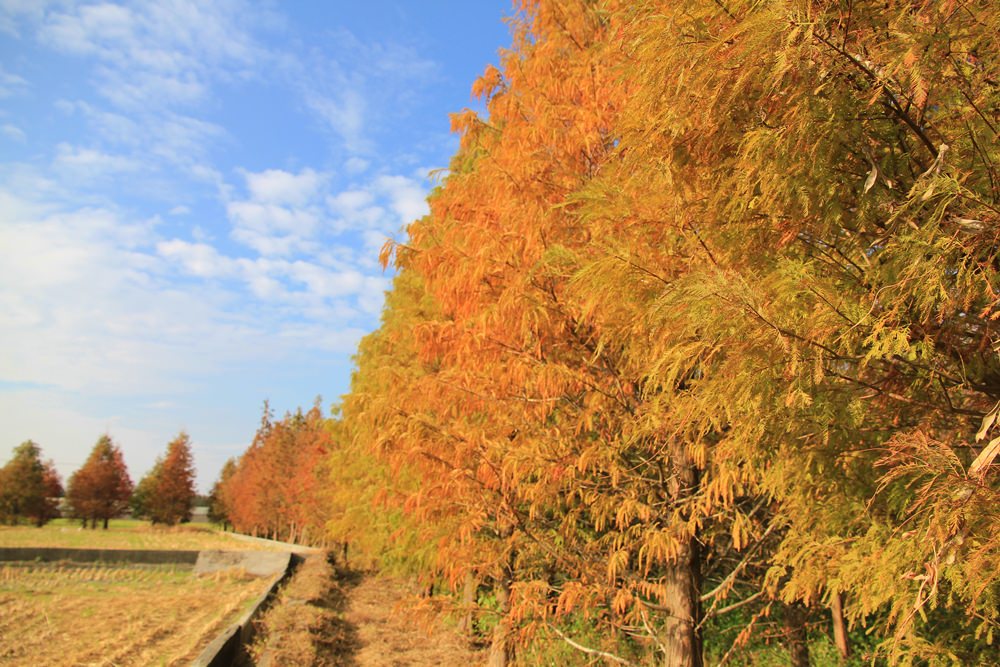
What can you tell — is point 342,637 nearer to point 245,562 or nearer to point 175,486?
point 245,562

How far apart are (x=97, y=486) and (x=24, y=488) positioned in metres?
7.63

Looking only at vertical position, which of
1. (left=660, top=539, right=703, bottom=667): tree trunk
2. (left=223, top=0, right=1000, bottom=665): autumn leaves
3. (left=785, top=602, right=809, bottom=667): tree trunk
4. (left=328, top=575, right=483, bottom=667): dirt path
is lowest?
(left=328, top=575, right=483, bottom=667): dirt path

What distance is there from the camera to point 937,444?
97.0 inches

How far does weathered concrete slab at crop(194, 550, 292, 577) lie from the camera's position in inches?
859

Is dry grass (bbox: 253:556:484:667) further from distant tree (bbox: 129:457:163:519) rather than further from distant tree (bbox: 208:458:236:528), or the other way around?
distant tree (bbox: 129:457:163:519)

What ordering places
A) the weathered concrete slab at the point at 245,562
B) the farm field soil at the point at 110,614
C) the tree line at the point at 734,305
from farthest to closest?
the weathered concrete slab at the point at 245,562
the farm field soil at the point at 110,614
the tree line at the point at 734,305

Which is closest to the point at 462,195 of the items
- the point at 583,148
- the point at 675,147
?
the point at 583,148

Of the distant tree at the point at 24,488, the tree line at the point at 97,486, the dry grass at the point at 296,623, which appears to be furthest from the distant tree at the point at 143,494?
the dry grass at the point at 296,623

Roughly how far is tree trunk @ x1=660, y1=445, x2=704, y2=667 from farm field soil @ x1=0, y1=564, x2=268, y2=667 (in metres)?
7.43

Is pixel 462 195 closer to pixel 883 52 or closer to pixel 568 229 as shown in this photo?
pixel 568 229

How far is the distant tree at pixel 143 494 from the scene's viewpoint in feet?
236

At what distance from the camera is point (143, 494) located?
76812 millimetres

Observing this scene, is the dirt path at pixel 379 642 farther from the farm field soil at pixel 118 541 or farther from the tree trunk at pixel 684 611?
the farm field soil at pixel 118 541

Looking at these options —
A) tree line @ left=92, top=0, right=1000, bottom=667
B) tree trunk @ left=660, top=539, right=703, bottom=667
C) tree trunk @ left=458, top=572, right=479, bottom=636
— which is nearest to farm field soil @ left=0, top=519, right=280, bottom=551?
tree trunk @ left=458, top=572, right=479, bottom=636
